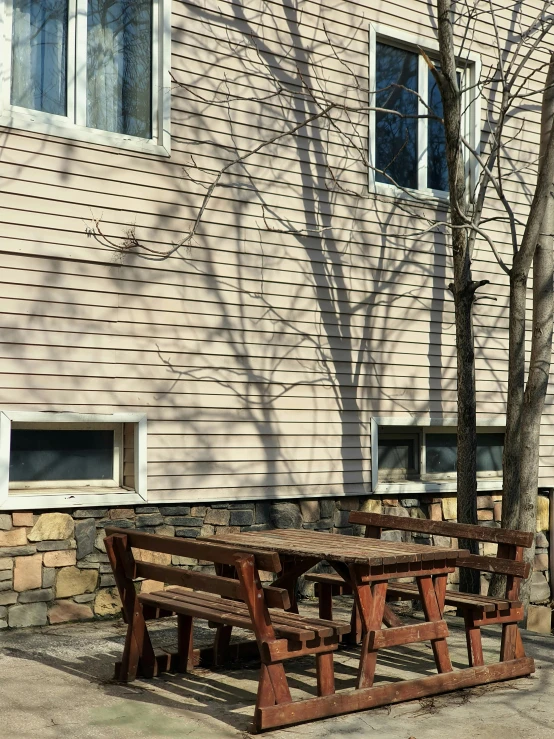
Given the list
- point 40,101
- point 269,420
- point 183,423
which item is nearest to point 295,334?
point 269,420

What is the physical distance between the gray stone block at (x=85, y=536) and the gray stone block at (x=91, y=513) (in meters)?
0.04

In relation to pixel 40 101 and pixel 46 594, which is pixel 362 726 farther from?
pixel 40 101

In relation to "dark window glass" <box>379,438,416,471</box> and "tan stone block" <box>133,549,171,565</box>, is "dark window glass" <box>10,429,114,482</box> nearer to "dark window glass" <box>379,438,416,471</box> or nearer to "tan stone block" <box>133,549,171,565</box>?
"tan stone block" <box>133,549,171,565</box>

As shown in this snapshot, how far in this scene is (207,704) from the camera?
488 centimetres

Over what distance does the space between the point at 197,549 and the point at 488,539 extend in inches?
77.8

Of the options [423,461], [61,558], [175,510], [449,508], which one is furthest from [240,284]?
[449,508]

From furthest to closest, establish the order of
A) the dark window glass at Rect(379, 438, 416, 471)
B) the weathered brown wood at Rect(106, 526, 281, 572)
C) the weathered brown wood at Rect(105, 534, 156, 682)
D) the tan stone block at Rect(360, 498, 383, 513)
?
the dark window glass at Rect(379, 438, 416, 471) < the tan stone block at Rect(360, 498, 383, 513) < the weathered brown wood at Rect(105, 534, 156, 682) < the weathered brown wood at Rect(106, 526, 281, 572)

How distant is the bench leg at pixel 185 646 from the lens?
548cm

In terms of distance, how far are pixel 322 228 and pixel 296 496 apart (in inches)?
92.5

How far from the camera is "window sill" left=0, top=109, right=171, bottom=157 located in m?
6.86

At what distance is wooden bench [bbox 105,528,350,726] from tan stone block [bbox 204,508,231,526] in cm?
203

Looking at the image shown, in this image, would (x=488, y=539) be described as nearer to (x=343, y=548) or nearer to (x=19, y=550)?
(x=343, y=548)

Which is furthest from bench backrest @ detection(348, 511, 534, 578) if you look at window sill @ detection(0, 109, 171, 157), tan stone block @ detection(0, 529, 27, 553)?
window sill @ detection(0, 109, 171, 157)

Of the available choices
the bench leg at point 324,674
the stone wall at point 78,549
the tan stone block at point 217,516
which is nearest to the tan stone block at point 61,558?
the stone wall at point 78,549
